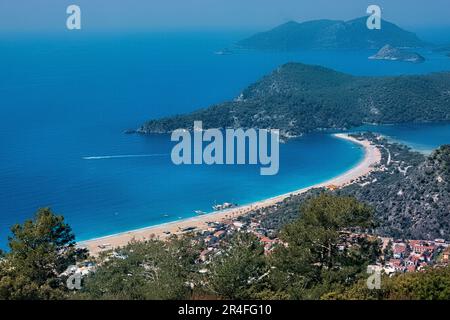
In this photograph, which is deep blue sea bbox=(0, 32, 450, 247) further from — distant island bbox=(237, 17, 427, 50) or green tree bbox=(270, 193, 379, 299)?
distant island bbox=(237, 17, 427, 50)

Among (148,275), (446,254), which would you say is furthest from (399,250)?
(148,275)

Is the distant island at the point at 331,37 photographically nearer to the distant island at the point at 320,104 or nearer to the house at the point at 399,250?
the distant island at the point at 320,104

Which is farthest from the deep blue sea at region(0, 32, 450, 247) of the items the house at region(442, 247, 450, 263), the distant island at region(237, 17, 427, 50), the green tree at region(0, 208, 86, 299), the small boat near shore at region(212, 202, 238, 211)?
the distant island at region(237, 17, 427, 50)

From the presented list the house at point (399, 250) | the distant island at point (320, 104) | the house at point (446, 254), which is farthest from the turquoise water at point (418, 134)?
the house at point (446, 254)

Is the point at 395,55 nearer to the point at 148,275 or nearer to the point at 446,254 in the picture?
the point at 446,254

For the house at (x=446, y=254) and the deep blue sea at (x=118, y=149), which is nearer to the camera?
the house at (x=446, y=254)

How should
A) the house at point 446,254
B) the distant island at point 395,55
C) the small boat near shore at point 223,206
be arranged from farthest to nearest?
1. the distant island at point 395,55
2. the small boat near shore at point 223,206
3. the house at point 446,254

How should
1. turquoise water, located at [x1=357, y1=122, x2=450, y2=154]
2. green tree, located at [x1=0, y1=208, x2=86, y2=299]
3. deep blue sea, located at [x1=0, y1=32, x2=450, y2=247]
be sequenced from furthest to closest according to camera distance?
1. turquoise water, located at [x1=357, y1=122, x2=450, y2=154]
2. deep blue sea, located at [x1=0, y1=32, x2=450, y2=247]
3. green tree, located at [x1=0, y1=208, x2=86, y2=299]

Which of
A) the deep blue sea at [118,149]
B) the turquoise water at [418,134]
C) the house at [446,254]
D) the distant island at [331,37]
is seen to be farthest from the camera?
the distant island at [331,37]
